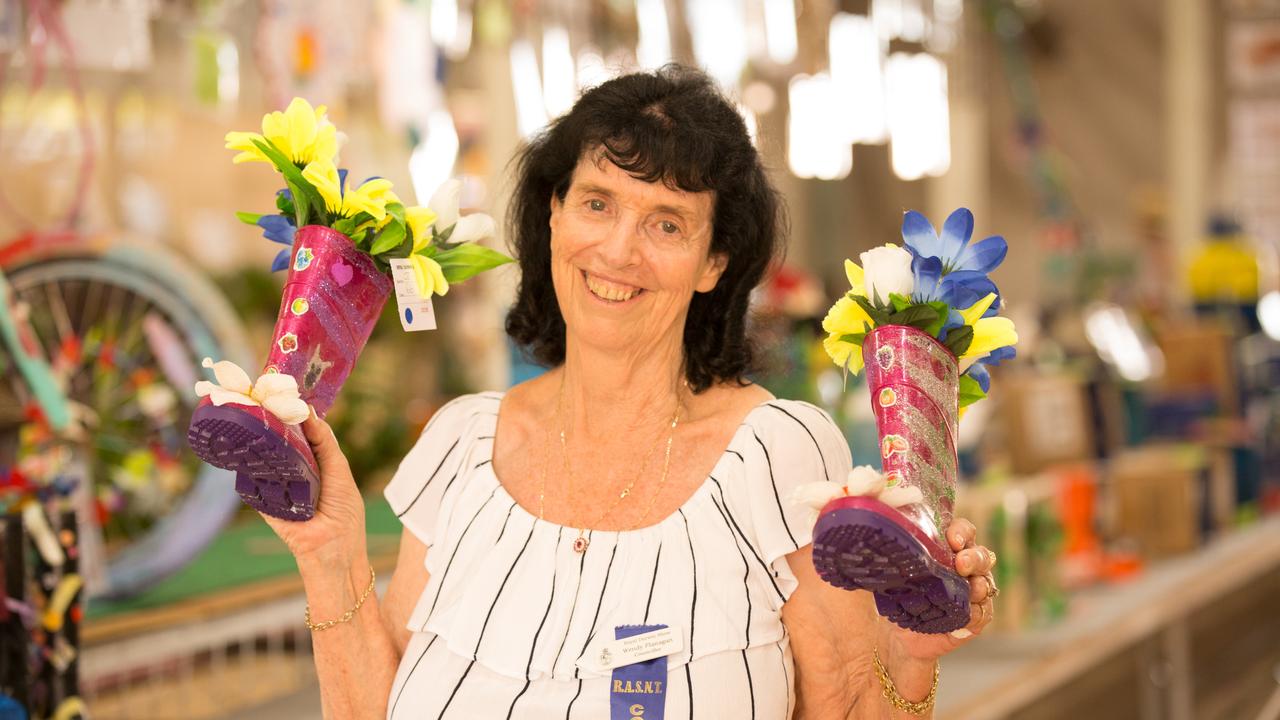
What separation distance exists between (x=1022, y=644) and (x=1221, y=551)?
1831mm

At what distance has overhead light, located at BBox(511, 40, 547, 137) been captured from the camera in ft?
19.2

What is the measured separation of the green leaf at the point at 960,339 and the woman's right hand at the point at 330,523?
73 cm

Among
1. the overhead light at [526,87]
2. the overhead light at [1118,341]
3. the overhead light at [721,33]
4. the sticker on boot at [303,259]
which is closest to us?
the sticker on boot at [303,259]

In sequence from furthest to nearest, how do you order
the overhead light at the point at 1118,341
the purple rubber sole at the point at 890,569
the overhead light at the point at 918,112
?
the overhead light at the point at 918,112, the overhead light at the point at 1118,341, the purple rubber sole at the point at 890,569

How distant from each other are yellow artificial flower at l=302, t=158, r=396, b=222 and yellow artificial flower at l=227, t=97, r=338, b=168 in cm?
1

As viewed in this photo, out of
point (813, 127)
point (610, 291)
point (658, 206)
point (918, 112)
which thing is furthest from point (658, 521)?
point (918, 112)

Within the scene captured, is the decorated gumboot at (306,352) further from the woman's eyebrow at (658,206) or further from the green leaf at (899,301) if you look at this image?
the green leaf at (899,301)

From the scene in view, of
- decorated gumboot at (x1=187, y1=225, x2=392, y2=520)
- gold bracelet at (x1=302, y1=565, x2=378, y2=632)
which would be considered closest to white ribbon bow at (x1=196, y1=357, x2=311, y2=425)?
→ decorated gumboot at (x1=187, y1=225, x2=392, y2=520)

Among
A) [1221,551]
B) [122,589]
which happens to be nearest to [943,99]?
[1221,551]

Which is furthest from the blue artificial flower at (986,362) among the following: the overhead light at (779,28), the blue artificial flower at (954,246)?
the overhead light at (779,28)

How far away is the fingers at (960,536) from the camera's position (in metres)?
1.47

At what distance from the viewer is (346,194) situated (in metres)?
1.69


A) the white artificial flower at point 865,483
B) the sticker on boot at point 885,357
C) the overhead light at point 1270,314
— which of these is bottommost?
the overhead light at point 1270,314

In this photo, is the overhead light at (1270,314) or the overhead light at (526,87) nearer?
the overhead light at (526,87)
